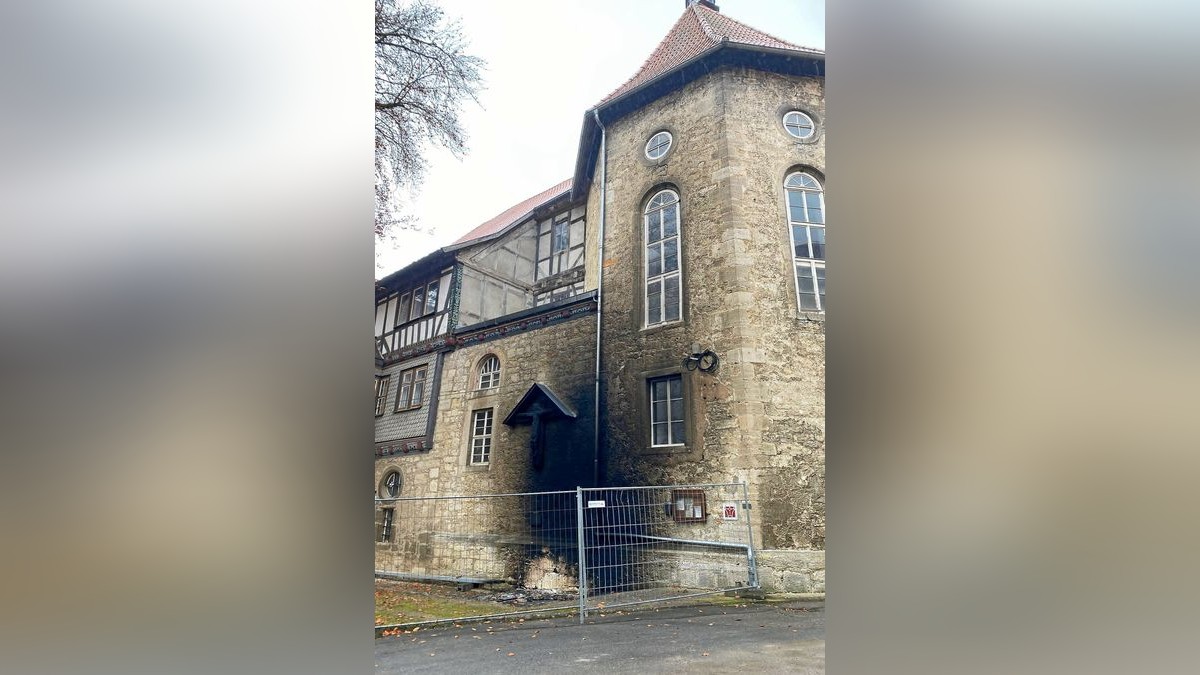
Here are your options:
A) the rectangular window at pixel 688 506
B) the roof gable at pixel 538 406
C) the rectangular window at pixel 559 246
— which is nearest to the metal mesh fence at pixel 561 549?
the rectangular window at pixel 688 506

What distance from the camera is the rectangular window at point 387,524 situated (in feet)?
6.29

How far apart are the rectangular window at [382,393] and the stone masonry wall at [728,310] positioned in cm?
89

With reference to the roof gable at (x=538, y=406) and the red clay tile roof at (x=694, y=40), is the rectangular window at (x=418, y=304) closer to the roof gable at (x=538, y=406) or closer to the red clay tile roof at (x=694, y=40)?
the roof gable at (x=538, y=406)

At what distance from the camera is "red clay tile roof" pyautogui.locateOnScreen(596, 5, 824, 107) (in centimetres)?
207

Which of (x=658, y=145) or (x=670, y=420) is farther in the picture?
(x=658, y=145)

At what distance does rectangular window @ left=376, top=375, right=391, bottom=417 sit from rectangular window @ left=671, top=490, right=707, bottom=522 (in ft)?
3.97

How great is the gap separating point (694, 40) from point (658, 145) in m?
0.43

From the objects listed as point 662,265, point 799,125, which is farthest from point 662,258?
point 799,125

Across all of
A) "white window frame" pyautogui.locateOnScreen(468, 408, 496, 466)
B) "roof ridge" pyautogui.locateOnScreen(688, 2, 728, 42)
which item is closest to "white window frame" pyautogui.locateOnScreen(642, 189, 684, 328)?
"roof ridge" pyautogui.locateOnScreen(688, 2, 728, 42)

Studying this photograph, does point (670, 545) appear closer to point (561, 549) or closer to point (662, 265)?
point (561, 549)

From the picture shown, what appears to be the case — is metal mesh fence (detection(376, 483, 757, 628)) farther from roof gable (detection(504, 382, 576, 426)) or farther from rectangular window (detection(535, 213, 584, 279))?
rectangular window (detection(535, 213, 584, 279))

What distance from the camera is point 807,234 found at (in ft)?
6.76
